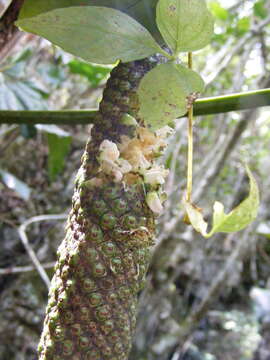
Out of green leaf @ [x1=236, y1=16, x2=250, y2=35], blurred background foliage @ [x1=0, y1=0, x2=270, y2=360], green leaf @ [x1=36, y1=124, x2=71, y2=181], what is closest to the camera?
green leaf @ [x1=36, y1=124, x2=71, y2=181]

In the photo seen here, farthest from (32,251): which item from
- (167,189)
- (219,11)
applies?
(219,11)

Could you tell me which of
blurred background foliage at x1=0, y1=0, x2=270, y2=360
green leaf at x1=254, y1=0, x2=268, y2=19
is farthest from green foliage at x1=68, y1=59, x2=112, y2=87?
green leaf at x1=254, y1=0, x2=268, y2=19

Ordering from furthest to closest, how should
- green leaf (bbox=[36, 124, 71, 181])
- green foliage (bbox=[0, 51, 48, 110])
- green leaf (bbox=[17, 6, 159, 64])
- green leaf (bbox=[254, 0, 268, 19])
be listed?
1. green leaf (bbox=[254, 0, 268, 19])
2. green leaf (bbox=[36, 124, 71, 181])
3. green foliage (bbox=[0, 51, 48, 110])
4. green leaf (bbox=[17, 6, 159, 64])

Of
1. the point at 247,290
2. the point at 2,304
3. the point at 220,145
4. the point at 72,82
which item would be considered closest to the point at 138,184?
the point at 2,304

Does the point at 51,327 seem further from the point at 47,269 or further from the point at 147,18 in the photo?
the point at 47,269

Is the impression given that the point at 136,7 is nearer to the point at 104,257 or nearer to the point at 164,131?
the point at 164,131

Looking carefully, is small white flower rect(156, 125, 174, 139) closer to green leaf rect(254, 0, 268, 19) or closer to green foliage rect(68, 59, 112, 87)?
green foliage rect(68, 59, 112, 87)
